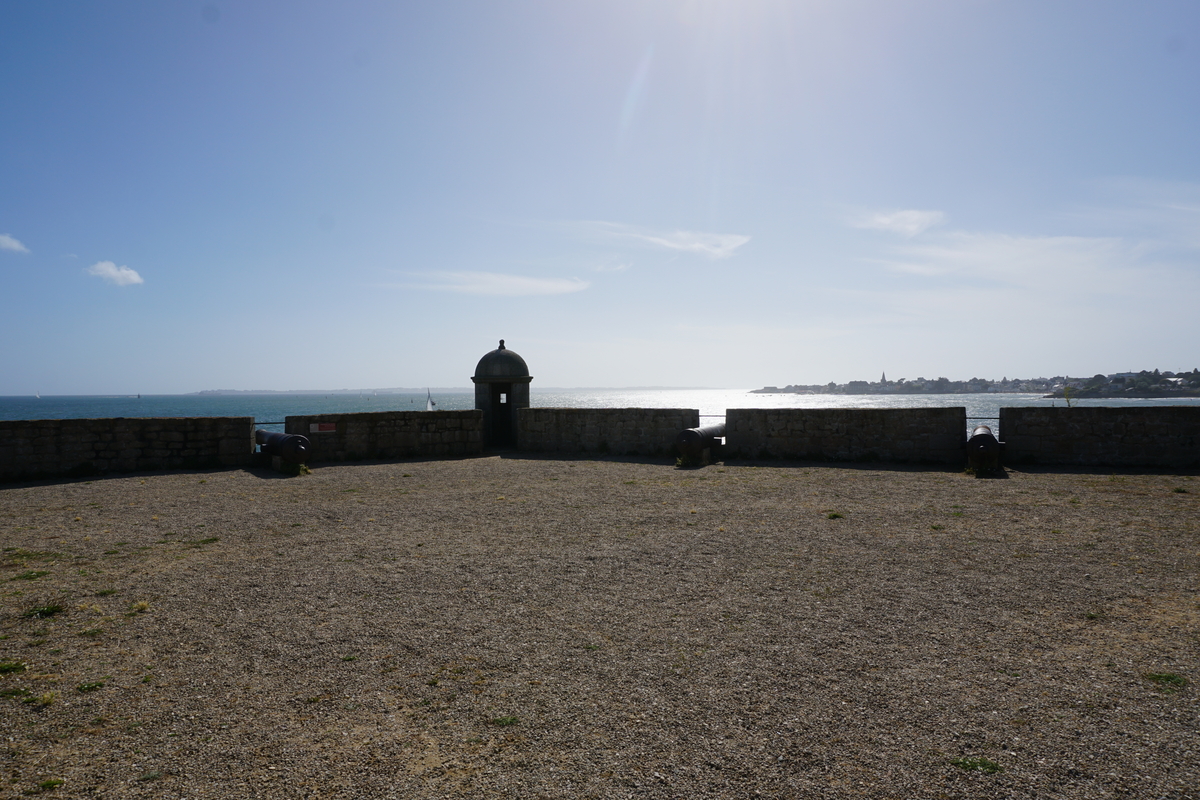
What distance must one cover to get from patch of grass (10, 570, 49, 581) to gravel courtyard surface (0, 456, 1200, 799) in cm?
9

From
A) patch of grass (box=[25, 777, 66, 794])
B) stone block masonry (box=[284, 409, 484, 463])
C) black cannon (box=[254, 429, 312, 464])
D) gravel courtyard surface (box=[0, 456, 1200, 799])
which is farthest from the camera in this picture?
stone block masonry (box=[284, 409, 484, 463])

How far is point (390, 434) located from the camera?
55.4ft

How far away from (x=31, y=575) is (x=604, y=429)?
41.2 feet

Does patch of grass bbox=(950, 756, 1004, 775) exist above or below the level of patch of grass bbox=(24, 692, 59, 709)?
below

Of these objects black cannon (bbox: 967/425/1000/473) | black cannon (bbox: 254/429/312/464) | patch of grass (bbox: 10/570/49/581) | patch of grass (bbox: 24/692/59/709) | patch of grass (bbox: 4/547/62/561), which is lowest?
patch of grass (bbox: 24/692/59/709)

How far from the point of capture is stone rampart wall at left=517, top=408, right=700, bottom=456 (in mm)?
17031

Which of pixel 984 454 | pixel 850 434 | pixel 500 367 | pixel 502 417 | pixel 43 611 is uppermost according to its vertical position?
pixel 500 367

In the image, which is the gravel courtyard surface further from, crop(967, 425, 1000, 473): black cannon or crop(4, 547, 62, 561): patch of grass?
crop(967, 425, 1000, 473): black cannon

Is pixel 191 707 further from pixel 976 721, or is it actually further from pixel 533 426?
pixel 533 426

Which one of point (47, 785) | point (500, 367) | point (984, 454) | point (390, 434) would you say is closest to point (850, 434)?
point (984, 454)

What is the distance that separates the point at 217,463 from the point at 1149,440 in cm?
1944

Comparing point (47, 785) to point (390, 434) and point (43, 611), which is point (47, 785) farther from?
point (390, 434)

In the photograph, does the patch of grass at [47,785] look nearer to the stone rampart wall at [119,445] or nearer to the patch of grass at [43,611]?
the patch of grass at [43,611]

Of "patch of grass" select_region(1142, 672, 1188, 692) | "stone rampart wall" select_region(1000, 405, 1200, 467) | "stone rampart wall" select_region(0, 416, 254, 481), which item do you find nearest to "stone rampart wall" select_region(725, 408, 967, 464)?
"stone rampart wall" select_region(1000, 405, 1200, 467)
